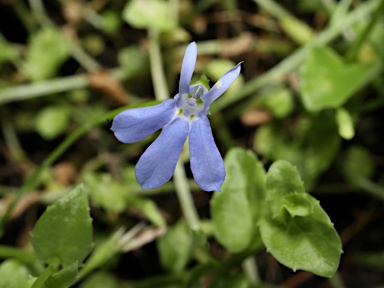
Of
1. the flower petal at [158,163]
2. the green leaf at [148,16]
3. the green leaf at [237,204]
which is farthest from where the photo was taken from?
the green leaf at [148,16]

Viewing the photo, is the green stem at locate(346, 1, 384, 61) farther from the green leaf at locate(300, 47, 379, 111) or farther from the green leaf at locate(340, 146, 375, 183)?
the green leaf at locate(340, 146, 375, 183)

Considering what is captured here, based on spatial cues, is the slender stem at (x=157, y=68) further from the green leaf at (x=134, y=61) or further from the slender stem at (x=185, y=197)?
the slender stem at (x=185, y=197)

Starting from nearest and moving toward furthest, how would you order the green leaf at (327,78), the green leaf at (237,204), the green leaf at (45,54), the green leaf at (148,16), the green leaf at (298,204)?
the green leaf at (298,204)
the green leaf at (237,204)
the green leaf at (327,78)
the green leaf at (148,16)
the green leaf at (45,54)

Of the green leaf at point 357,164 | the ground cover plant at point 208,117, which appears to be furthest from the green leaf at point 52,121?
the green leaf at point 357,164

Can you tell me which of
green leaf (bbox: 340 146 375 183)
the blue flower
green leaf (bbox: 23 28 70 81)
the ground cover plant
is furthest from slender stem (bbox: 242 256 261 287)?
green leaf (bbox: 23 28 70 81)

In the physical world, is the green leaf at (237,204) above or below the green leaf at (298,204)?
below

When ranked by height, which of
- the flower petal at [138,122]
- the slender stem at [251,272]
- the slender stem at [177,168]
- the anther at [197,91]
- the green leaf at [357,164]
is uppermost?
the flower petal at [138,122]

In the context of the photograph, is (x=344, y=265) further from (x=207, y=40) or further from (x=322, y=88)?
(x=207, y=40)

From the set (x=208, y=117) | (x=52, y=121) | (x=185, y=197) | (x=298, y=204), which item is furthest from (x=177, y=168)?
(x=298, y=204)
